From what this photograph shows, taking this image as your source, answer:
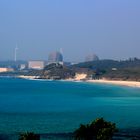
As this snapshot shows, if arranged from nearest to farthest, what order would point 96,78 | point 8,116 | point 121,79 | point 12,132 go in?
point 12,132
point 8,116
point 121,79
point 96,78

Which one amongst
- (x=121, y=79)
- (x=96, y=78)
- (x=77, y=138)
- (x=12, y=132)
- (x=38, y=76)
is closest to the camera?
(x=77, y=138)

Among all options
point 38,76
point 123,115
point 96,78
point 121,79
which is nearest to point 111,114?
point 123,115

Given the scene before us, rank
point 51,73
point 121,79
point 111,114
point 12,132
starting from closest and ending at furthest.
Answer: point 12,132, point 111,114, point 121,79, point 51,73

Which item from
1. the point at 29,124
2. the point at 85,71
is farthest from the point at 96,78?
the point at 29,124

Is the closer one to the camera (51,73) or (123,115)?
(123,115)

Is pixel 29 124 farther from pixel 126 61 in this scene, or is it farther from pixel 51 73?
pixel 126 61

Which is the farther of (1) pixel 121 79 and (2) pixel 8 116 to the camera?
(1) pixel 121 79

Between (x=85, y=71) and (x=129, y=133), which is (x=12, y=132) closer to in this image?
(x=129, y=133)

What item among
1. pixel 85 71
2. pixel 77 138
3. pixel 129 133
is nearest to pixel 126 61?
pixel 85 71

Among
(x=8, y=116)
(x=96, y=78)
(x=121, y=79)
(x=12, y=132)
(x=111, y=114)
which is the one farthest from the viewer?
(x=96, y=78)
